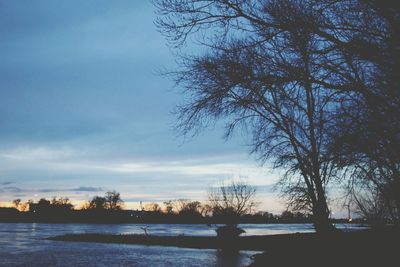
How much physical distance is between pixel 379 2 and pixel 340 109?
6.20 ft

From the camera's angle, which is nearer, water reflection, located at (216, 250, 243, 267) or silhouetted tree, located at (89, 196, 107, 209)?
water reflection, located at (216, 250, 243, 267)

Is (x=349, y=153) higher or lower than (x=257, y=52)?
lower

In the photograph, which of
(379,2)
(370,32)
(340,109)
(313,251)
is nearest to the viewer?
(379,2)

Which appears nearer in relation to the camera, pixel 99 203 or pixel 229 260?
pixel 229 260

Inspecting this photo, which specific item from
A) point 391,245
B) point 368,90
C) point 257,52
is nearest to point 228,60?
point 257,52

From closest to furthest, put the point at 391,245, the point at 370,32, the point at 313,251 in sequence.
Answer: the point at 370,32
the point at 391,245
the point at 313,251

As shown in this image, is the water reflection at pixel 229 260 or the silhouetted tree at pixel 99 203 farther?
the silhouetted tree at pixel 99 203

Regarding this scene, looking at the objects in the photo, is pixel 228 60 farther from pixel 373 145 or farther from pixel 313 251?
pixel 313 251

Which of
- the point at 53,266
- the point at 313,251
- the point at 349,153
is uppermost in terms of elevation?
the point at 349,153

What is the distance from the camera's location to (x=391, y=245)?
943 cm

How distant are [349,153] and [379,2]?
7.77 feet

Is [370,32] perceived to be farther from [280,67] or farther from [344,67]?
[280,67]

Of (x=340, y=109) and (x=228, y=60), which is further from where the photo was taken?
(x=228, y=60)

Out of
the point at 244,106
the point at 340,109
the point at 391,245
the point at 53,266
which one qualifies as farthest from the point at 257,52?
the point at 53,266
